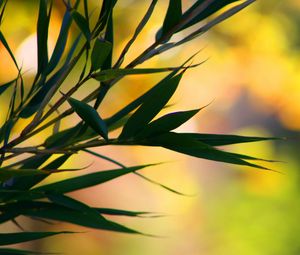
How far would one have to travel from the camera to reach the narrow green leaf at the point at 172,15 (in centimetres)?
118

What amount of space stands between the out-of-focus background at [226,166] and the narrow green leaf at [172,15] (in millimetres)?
3195

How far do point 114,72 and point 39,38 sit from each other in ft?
0.75

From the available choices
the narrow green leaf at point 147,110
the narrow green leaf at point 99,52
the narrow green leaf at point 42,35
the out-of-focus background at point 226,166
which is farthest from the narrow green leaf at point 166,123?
the out-of-focus background at point 226,166

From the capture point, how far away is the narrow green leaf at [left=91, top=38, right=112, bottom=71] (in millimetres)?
1115

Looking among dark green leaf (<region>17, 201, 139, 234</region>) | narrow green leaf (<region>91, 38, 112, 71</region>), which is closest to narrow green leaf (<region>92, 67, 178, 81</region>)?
narrow green leaf (<region>91, 38, 112, 71</region>)

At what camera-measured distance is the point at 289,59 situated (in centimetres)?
476

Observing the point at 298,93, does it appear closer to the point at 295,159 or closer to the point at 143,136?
the point at 295,159

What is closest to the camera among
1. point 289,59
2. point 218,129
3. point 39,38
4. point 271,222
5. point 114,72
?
point 114,72

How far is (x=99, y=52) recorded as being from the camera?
114 cm

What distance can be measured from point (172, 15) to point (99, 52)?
0.41 feet

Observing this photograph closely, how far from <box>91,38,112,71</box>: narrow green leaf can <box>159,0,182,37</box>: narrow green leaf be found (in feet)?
0.30

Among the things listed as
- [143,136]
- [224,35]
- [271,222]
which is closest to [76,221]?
[143,136]

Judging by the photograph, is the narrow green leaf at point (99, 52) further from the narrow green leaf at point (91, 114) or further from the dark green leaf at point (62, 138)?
the dark green leaf at point (62, 138)

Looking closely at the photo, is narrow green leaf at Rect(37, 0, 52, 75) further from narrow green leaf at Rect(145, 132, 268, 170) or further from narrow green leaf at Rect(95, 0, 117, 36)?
narrow green leaf at Rect(145, 132, 268, 170)
